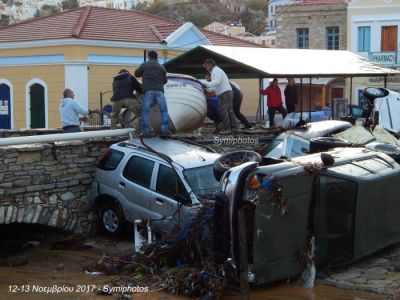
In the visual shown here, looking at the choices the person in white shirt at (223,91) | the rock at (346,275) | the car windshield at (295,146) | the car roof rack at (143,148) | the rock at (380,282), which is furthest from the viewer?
the person in white shirt at (223,91)

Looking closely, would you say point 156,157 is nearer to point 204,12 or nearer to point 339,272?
point 339,272

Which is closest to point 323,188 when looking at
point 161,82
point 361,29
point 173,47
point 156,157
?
point 156,157

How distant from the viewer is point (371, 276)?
10156 millimetres

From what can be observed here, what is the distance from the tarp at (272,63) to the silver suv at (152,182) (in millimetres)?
3580

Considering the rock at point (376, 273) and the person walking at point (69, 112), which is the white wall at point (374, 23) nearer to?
the person walking at point (69, 112)

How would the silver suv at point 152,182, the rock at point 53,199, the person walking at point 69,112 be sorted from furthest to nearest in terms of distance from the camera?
the person walking at point 69,112 → the rock at point 53,199 → the silver suv at point 152,182

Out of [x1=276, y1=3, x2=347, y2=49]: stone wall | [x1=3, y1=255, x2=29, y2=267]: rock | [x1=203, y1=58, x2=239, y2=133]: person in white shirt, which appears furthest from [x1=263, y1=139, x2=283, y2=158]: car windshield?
[x1=276, y1=3, x2=347, y2=49]: stone wall

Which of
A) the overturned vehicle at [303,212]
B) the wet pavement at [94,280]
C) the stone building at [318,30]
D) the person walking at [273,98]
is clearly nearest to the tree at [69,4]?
the stone building at [318,30]

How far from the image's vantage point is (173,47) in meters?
26.5

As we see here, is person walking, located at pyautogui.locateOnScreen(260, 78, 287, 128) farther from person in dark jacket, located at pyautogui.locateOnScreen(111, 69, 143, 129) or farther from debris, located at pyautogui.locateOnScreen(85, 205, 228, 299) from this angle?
debris, located at pyautogui.locateOnScreen(85, 205, 228, 299)

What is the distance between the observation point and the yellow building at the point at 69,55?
79.1 ft

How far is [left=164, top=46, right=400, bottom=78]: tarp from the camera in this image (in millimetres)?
16048

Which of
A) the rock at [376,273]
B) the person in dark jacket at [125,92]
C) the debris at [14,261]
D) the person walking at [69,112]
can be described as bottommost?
the debris at [14,261]

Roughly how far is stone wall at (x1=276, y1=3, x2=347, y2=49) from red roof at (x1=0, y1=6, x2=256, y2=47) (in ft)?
48.6
